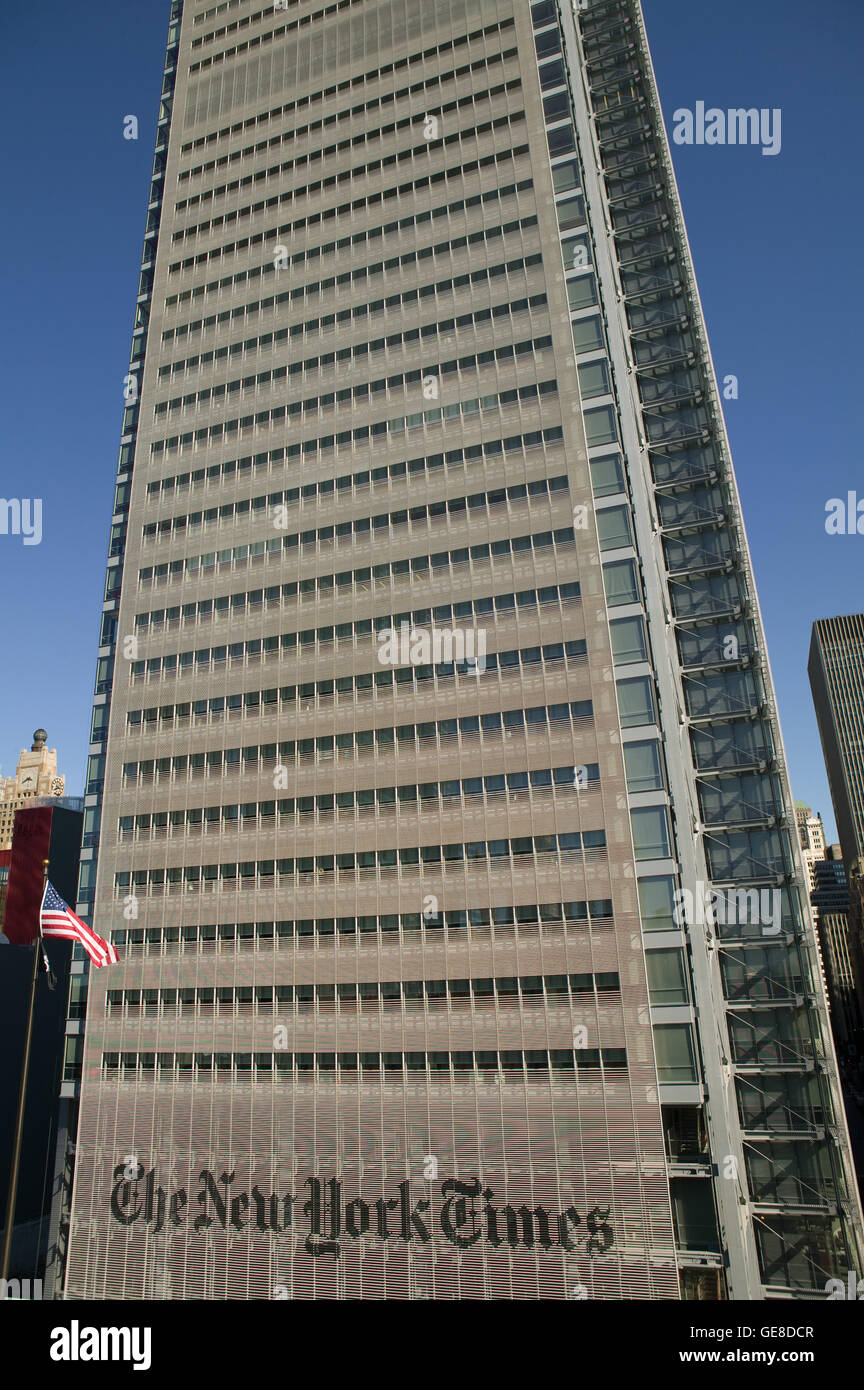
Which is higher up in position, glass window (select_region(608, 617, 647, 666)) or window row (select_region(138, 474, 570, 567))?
window row (select_region(138, 474, 570, 567))

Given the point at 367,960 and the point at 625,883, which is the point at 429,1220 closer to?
the point at 367,960

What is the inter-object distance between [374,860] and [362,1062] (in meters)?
10.5

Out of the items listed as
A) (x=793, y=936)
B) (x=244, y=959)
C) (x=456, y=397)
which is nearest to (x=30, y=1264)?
(x=244, y=959)

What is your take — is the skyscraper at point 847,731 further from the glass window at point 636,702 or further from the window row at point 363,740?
the window row at point 363,740

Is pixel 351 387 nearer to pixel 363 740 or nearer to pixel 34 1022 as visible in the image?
pixel 363 740

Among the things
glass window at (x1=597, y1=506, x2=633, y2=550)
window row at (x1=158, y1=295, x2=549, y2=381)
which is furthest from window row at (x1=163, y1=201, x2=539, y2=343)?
glass window at (x1=597, y1=506, x2=633, y2=550)

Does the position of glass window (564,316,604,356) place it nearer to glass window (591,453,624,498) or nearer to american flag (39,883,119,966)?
glass window (591,453,624,498)

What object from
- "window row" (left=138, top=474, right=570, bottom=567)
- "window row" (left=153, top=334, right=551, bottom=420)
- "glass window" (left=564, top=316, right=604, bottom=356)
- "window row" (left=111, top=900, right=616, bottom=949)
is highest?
"window row" (left=153, top=334, right=551, bottom=420)

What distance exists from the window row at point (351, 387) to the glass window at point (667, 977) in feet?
121

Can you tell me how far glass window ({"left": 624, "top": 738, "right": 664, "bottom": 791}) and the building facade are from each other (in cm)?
16504

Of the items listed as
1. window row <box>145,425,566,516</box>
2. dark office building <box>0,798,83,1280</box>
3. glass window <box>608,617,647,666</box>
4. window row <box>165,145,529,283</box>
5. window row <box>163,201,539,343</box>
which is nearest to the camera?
glass window <box>608,617,647,666</box>

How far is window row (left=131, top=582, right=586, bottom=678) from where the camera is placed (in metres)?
48.1

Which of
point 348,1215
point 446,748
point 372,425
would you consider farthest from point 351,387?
point 348,1215
